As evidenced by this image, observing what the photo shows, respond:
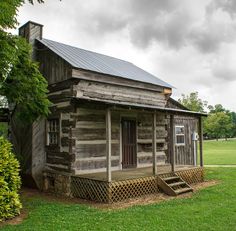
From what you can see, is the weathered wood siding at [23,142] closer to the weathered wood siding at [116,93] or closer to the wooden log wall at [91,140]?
the wooden log wall at [91,140]

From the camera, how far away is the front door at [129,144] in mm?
13383

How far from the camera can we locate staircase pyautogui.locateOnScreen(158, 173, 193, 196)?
10914mm

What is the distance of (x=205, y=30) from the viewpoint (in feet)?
76.3

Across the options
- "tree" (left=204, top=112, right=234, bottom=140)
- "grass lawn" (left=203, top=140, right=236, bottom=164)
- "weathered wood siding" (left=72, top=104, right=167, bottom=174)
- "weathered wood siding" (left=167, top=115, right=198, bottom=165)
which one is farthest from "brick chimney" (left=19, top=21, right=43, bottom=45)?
"tree" (left=204, top=112, right=234, bottom=140)

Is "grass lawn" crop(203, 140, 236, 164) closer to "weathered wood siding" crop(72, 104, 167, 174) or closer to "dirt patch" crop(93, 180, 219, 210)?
"weathered wood siding" crop(72, 104, 167, 174)

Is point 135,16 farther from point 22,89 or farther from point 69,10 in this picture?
point 22,89

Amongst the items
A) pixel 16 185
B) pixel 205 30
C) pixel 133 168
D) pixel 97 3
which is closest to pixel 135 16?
pixel 97 3

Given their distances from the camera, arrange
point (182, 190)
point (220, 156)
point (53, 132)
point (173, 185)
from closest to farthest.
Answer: point (182, 190)
point (173, 185)
point (53, 132)
point (220, 156)

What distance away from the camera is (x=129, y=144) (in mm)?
13633

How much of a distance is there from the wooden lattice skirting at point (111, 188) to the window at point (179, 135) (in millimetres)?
7246

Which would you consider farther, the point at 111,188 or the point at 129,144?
the point at 129,144

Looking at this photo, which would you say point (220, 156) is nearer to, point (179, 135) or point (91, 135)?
point (179, 135)

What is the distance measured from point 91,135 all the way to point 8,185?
4324mm

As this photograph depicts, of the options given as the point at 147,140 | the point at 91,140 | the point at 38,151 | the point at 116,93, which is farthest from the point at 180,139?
the point at 38,151
